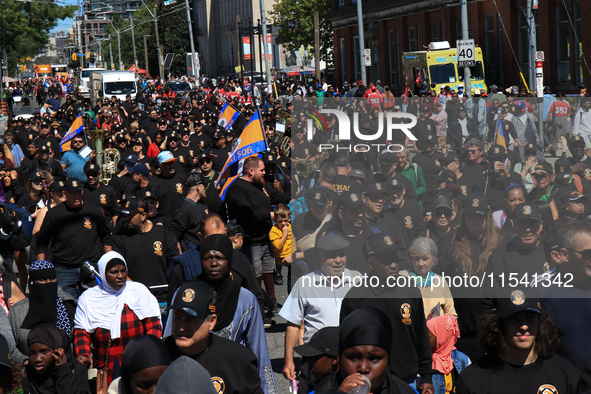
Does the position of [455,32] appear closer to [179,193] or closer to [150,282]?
[179,193]

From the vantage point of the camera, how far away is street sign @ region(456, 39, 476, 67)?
23531mm

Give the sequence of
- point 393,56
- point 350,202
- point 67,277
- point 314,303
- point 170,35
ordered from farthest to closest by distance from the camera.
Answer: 1. point 170,35
2. point 393,56
3. point 67,277
4. point 350,202
5. point 314,303

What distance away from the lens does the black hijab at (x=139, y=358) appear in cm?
386

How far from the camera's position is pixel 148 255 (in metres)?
7.88

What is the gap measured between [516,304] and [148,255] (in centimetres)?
419

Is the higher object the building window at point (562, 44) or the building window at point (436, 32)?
the building window at point (436, 32)

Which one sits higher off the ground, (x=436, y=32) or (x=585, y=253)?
(x=436, y=32)

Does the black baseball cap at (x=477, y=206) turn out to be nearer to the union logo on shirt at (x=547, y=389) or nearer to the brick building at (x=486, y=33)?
the union logo on shirt at (x=547, y=389)

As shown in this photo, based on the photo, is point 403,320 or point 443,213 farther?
point 443,213

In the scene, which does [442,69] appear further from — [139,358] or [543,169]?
[139,358]

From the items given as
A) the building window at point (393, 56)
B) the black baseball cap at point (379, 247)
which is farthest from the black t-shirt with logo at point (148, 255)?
the building window at point (393, 56)

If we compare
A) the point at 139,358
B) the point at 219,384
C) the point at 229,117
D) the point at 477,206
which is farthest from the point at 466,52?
the point at 139,358

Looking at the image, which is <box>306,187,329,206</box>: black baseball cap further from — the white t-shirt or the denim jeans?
the white t-shirt

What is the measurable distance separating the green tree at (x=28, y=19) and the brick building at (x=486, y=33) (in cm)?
1805
